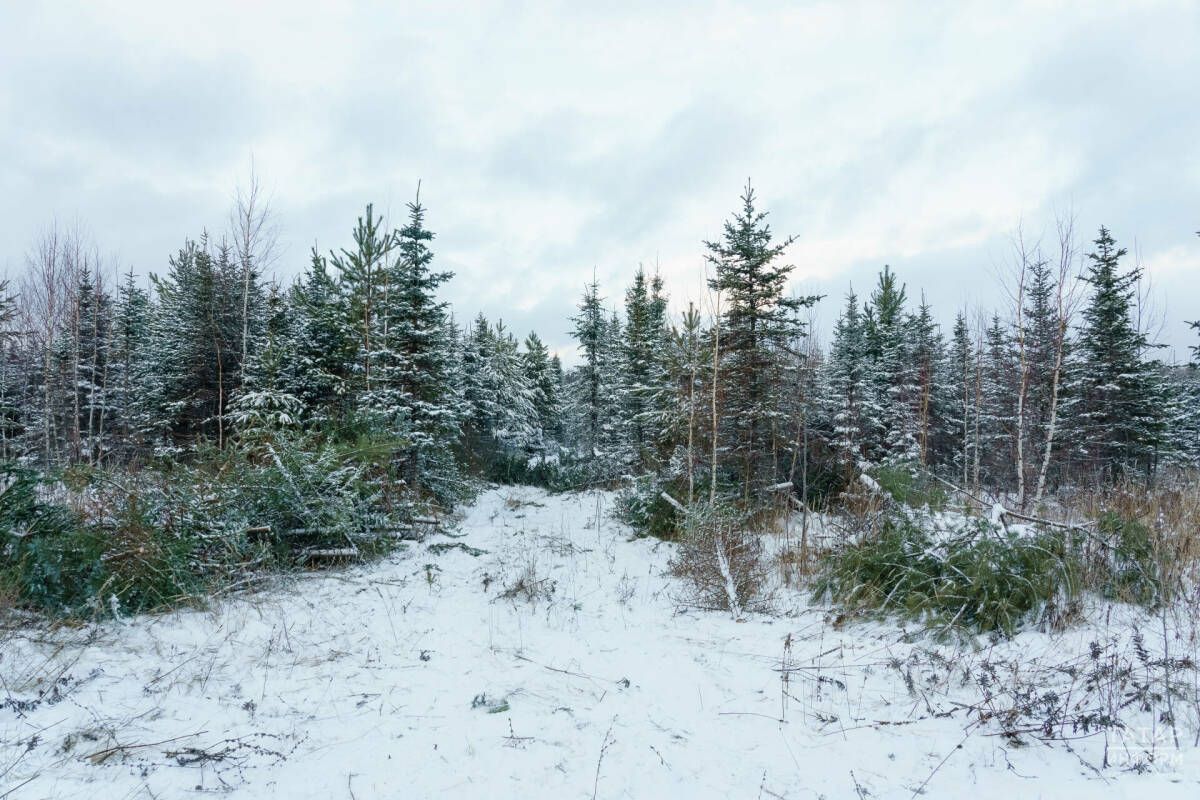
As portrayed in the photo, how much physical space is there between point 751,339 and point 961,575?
10.0 meters

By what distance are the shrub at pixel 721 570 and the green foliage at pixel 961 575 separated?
994 millimetres

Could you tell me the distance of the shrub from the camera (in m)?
6.45

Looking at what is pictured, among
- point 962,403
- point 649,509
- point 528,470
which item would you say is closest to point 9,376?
point 528,470

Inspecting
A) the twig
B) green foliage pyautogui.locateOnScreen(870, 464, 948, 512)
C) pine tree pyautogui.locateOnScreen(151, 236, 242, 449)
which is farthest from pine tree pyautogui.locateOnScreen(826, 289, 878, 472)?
pine tree pyautogui.locateOnScreen(151, 236, 242, 449)

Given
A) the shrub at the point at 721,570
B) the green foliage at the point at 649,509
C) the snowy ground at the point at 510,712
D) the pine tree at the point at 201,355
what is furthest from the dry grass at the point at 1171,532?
the pine tree at the point at 201,355

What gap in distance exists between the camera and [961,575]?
4891 mm

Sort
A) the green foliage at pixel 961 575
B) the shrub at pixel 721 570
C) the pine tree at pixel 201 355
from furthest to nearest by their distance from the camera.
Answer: the pine tree at pixel 201 355
the shrub at pixel 721 570
the green foliage at pixel 961 575

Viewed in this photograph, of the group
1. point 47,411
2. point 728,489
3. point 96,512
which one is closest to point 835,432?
point 728,489

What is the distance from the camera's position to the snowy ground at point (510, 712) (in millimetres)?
2768

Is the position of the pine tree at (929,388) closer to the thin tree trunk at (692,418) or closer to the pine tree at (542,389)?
the thin tree trunk at (692,418)

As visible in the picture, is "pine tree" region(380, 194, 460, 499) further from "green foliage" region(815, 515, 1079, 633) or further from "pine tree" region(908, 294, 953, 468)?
"pine tree" region(908, 294, 953, 468)

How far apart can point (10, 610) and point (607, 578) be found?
649 centimetres

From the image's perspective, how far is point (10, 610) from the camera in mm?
4547

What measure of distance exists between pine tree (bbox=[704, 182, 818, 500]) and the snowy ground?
7907mm
